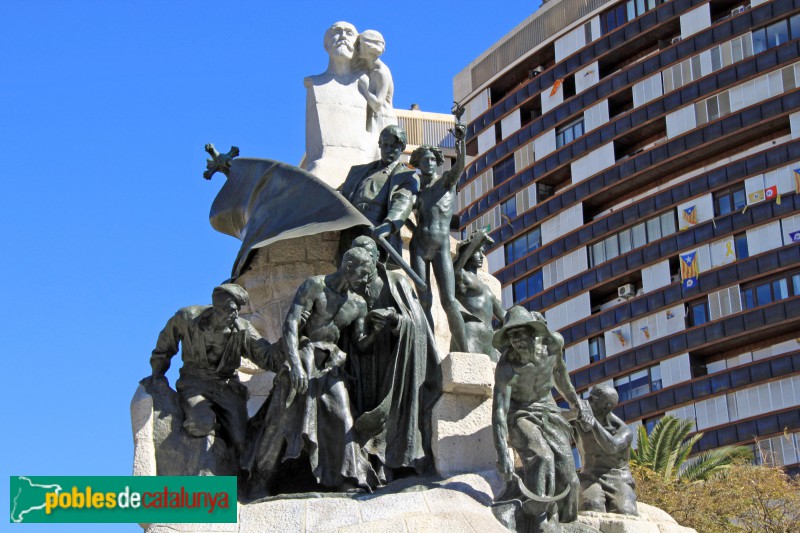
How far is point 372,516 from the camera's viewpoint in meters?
12.0

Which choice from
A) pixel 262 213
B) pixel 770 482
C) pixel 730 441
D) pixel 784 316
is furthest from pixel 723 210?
pixel 262 213

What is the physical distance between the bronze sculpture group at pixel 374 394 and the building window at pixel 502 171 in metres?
48.8

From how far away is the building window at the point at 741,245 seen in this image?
2004 inches

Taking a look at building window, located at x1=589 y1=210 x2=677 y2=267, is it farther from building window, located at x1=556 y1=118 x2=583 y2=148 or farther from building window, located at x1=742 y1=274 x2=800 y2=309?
building window, located at x1=556 y1=118 x2=583 y2=148

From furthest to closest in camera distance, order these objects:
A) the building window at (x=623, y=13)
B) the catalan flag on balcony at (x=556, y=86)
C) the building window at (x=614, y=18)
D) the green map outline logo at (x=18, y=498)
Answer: the catalan flag on balcony at (x=556, y=86), the building window at (x=614, y=18), the building window at (x=623, y=13), the green map outline logo at (x=18, y=498)

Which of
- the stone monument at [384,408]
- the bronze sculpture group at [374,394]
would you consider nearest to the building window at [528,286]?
the stone monument at [384,408]

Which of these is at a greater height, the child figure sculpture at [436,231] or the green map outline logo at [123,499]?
the child figure sculpture at [436,231]

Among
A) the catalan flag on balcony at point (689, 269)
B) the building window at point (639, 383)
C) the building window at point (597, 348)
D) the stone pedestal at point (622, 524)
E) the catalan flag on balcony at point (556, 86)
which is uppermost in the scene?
the catalan flag on balcony at point (556, 86)

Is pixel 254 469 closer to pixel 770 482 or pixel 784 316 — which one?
pixel 770 482

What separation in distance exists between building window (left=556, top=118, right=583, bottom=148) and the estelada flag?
10620mm

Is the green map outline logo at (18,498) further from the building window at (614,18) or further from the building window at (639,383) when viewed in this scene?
the building window at (614,18)

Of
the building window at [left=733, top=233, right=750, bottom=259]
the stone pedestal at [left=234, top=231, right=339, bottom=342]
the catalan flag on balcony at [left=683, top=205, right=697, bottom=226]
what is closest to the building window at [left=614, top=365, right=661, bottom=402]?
the building window at [left=733, top=233, right=750, bottom=259]

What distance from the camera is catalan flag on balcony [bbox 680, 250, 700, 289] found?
171 feet

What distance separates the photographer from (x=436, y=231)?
14797mm
